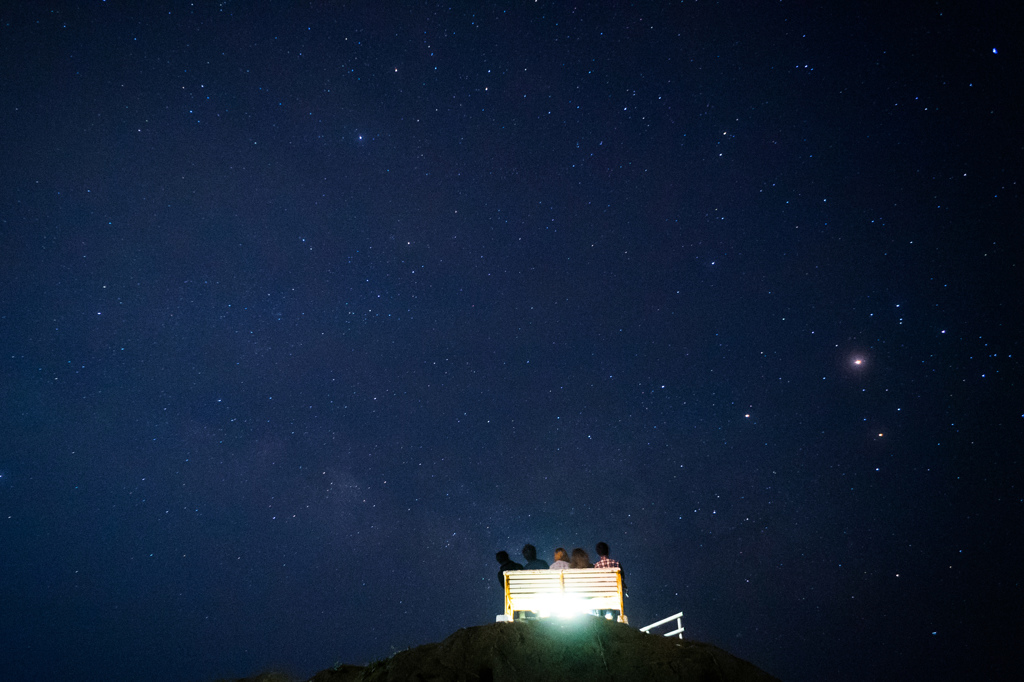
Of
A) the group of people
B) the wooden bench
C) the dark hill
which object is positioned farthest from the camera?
the group of people

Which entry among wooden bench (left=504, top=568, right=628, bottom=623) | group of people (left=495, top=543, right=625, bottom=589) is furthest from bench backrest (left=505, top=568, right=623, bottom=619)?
group of people (left=495, top=543, right=625, bottom=589)

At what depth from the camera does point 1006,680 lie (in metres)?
61.6

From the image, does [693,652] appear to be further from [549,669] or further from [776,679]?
[549,669]

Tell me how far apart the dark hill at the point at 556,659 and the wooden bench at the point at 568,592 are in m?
1.27

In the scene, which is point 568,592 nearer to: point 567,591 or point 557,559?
point 567,591

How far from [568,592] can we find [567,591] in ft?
0.06

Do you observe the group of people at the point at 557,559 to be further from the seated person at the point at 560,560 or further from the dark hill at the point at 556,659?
the dark hill at the point at 556,659

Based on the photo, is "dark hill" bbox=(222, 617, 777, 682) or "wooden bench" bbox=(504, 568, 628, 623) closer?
"dark hill" bbox=(222, 617, 777, 682)

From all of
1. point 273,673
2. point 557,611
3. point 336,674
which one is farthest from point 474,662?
point 273,673

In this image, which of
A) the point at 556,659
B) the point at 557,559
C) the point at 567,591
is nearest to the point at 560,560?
the point at 557,559

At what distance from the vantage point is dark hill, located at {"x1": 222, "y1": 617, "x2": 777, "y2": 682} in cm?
538

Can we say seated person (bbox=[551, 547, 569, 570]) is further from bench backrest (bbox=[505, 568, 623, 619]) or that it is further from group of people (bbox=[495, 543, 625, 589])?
bench backrest (bbox=[505, 568, 623, 619])

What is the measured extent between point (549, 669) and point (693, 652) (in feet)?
4.57

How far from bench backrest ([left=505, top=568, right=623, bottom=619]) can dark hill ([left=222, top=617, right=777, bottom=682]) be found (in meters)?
1.27
